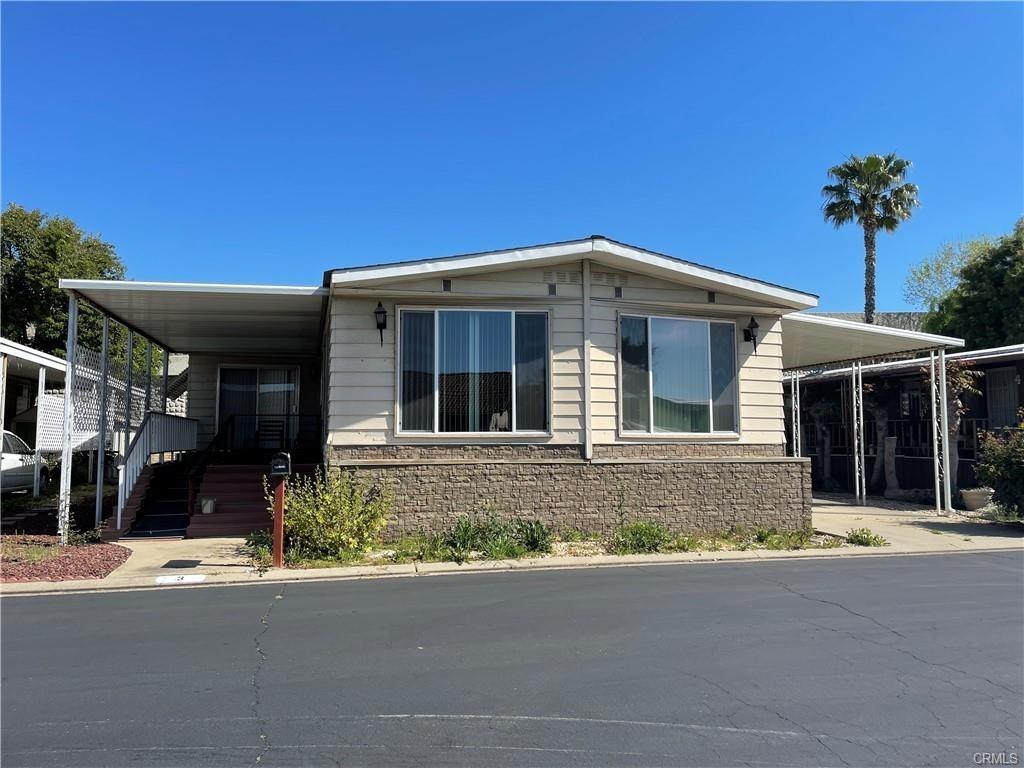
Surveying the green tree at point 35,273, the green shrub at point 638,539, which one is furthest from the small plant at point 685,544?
the green tree at point 35,273

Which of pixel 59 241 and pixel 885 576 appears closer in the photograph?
pixel 885 576

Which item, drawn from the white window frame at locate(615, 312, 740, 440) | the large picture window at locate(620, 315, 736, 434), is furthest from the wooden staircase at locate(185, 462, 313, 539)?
the large picture window at locate(620, 315, 736, 434)

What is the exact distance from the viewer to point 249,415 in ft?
54.9

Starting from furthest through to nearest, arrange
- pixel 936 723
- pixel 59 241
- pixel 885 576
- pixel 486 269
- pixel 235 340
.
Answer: pixel 59 241
pixel 235 340
pixel 486 269
pixel 885 576
pixel 936 723

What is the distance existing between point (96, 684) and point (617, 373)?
838 cm

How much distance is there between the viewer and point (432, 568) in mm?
9031

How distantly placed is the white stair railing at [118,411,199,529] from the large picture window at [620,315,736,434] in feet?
27.3

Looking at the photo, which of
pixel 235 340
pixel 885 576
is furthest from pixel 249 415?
pixel 885 576

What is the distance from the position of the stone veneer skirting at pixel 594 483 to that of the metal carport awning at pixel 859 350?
3.02 m

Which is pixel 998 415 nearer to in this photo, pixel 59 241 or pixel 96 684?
pixel 96 684

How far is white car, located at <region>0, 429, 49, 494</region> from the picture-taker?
1411 cm

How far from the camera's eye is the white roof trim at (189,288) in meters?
10.2

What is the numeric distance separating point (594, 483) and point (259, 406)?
379 inches

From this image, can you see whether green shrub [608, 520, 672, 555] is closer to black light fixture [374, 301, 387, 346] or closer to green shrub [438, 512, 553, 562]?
green shrub [438, 512, 553, 562]
